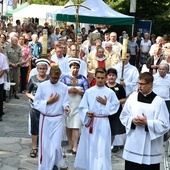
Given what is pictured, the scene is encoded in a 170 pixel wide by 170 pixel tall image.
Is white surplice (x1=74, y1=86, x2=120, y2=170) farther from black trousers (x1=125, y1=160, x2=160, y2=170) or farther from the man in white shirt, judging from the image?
the man in white shirt

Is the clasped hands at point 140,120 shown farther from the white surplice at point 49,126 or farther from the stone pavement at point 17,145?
the stone pavement at point 17,145

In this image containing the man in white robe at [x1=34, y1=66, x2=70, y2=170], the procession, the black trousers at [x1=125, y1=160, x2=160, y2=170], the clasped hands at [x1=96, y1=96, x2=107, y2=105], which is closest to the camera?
the procession

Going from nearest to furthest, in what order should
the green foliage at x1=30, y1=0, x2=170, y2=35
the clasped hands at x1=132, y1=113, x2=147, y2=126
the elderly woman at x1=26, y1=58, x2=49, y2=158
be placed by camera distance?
the clasped hands at x1=132, y1=113, x2=147, y2=126
the elderly woman at x1=26, y1=58, x2=49, y2=158
the green foliage at x1=30, y1=0, x2=170, y2=35

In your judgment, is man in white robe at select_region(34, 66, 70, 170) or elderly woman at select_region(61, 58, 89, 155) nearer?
man in white robe at select_region(34, 66, 70, 170)

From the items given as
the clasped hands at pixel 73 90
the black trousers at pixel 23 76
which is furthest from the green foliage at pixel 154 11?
the clasped hands at pixel 73 90

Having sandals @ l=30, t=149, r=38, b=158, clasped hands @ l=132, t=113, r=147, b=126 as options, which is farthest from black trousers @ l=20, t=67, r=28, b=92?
clasped hands @ l=132, t=113, r=147, b=126

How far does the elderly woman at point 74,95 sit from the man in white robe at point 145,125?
2315 millimetres

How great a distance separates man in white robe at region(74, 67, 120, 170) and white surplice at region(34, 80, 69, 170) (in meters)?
0.40

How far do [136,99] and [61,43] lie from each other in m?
4.44

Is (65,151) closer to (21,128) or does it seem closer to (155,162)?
(21,128)

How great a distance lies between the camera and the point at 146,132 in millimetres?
5703

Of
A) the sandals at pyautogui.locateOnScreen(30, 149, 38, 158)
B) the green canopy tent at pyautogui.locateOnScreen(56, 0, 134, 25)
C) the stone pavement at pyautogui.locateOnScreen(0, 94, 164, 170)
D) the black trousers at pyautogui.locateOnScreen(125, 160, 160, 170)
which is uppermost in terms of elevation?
the green canopy tent at pyautogui.locateOnScreen(56, 0, 134, 25)

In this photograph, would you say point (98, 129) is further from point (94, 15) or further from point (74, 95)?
point (94, 15)

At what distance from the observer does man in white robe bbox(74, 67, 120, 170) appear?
679 cm
